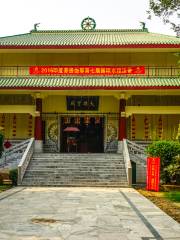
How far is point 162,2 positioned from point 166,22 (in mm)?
685

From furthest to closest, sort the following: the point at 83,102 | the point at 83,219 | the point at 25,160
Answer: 1. the point at 83,102
2. the point at 25,160
3. the point at 83,219

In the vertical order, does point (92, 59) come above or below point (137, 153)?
above

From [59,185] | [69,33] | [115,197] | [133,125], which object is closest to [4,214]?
[115,197]

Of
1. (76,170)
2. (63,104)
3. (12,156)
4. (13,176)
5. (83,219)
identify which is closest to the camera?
(83,219)

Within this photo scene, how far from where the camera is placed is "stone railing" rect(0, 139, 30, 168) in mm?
22484

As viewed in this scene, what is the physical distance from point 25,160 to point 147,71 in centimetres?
1026

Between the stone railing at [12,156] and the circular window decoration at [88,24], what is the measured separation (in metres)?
14.1

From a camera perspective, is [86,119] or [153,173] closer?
[153,173]

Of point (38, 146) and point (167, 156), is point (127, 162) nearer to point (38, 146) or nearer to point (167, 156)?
point (167, 156)

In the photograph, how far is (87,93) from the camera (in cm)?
2597

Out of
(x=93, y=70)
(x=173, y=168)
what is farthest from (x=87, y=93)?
(x=173, y=168)

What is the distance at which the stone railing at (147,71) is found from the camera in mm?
26822

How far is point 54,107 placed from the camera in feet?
90.6

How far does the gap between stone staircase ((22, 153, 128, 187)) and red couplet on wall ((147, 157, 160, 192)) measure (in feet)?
6.66
